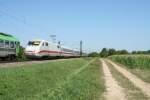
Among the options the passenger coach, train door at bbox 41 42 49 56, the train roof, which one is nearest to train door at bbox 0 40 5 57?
the passenger coach

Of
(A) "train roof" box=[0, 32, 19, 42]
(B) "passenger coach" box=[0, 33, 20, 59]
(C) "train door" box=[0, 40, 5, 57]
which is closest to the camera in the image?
(C) "train door" box=[0, 40, 5, 57]

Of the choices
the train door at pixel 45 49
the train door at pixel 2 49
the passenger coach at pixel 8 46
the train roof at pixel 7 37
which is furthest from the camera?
the train door at pixel 45 49

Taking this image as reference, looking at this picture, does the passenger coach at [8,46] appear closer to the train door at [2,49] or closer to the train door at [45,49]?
the train door at [2,49]

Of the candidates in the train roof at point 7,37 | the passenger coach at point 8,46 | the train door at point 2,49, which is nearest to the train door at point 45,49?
the passenger coach at point 8,46

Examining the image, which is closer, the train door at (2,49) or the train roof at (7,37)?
the train door at (2,49)

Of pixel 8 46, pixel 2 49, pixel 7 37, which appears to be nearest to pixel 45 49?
pixel 8 46

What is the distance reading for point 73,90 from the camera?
55.4 feet

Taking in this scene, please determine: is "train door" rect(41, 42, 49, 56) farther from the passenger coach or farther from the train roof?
the train roof

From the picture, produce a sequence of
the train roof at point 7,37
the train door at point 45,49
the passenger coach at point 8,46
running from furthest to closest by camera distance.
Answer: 1. the train door at point 45,49
2. the train roof at point 7,37
3. the passenger coach at point 8,46

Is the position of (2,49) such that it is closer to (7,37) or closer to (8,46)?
(8,46)

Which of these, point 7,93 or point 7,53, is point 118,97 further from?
point 7,53

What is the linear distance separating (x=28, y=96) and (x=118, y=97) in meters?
4.26

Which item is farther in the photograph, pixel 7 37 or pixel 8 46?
pixel 8 46

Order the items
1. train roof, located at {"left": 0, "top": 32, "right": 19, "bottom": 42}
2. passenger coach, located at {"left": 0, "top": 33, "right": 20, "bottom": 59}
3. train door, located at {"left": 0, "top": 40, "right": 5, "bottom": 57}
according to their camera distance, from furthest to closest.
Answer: train roof, located at {"left": 0, "top": 32, "right": 19, "bottom": 42}, passenger coach, located at {"left": 0, "top": 33, "right": 20, "bottom": 59}, train door, located at {"left": 0, "top": 40, "right": 5, "bottom": 57}
